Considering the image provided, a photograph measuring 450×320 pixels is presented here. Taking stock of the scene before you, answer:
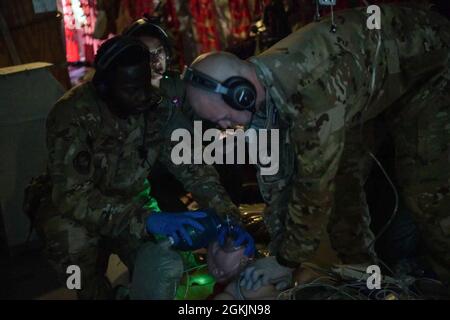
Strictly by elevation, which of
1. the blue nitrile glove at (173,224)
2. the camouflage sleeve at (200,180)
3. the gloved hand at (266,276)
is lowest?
the gloved hand at (266,276)

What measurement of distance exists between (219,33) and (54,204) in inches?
122

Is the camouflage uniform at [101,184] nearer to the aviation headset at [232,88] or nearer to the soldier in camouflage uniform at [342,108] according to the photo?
the soldier in camouflage uniform at [342,108]

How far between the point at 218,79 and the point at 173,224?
0.66 metres

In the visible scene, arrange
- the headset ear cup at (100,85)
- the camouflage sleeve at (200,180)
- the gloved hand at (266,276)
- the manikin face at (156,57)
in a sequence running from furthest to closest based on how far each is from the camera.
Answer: the manikin face at (156,57) < the camouflage sleeve at (200,180) < the headset ear cup at (100,85) < the gloved hand at (266,276)

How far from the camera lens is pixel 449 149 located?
7.42 ft

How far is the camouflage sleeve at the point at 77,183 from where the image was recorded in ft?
7.36

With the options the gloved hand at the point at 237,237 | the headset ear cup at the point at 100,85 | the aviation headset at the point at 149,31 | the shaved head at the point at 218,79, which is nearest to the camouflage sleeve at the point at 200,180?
the gloved hand at the point at 237,237

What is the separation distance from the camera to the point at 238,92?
178cm

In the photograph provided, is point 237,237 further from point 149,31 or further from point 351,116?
point 149,31

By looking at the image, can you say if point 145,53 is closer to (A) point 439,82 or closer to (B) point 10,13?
(A) point 439,82

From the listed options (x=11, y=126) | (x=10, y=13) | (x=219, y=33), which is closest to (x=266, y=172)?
(x=11, y=126)

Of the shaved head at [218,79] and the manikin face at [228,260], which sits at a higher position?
the shaved head at [218,79]
